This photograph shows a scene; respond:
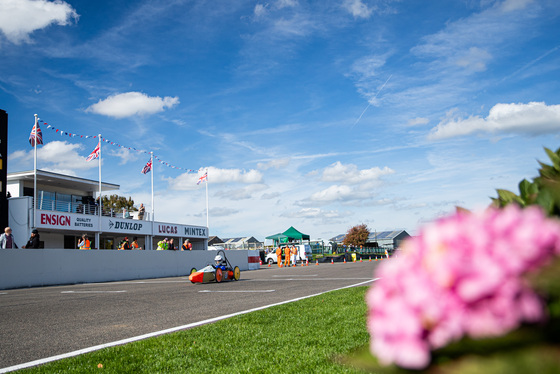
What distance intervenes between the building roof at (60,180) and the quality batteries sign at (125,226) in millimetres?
4629

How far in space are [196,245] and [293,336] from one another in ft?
161

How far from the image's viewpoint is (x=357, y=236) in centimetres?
8769

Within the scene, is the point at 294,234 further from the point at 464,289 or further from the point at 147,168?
the point at 464,289

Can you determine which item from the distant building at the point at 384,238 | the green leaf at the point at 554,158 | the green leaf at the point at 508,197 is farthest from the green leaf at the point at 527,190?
the distant building at the point at 384,238

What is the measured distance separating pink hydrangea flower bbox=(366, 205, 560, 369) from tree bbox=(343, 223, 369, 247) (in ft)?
288

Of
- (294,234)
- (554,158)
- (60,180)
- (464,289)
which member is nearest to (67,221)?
(60,180)

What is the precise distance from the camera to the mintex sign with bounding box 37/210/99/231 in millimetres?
30777

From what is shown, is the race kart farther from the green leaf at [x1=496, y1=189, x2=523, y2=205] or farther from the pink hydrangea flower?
the pink hydrangea flower

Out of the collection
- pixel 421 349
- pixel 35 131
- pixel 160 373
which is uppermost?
pixel 35 131

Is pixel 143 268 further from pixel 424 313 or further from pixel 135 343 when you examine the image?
pixel 424 313

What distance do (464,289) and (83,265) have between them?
20.9 m

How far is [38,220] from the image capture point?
30.1 metres

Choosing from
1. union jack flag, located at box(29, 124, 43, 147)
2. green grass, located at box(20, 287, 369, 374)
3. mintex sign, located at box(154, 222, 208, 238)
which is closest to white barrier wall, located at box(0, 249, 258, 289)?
union jack flag, located at box(29, 124, 43, 147)

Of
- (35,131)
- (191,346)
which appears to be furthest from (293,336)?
(35,131)
